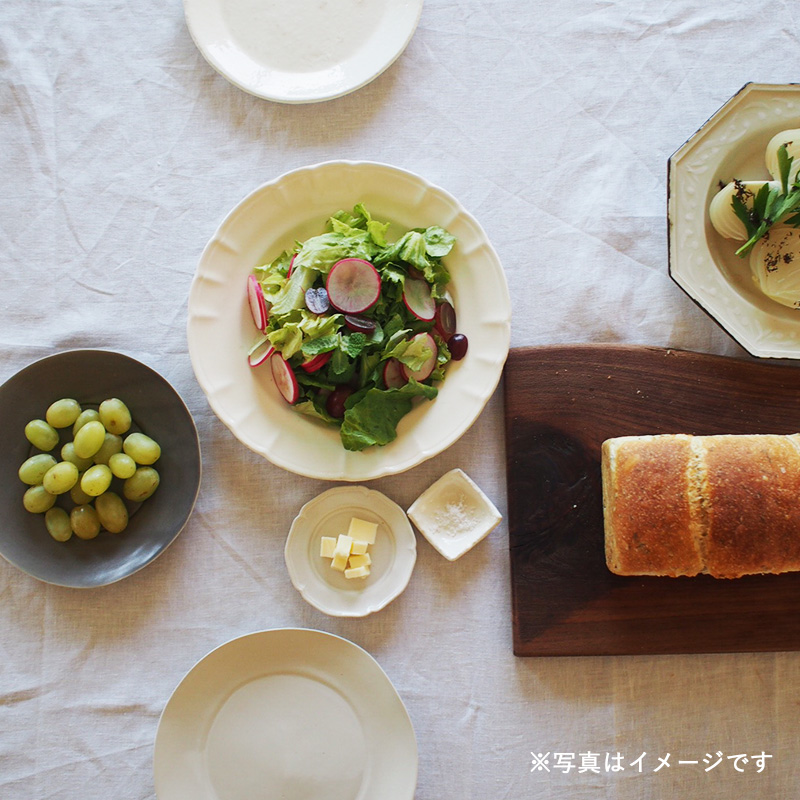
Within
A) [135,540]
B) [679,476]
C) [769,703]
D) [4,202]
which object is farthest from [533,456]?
[4,202]

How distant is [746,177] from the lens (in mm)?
1507

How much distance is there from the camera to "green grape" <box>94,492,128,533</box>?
1.41 metres

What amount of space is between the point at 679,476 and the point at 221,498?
0.96 m

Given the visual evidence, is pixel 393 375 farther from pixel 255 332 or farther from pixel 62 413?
pixel 62 413

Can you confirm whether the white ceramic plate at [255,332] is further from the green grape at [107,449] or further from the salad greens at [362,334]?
the green grape at [107,449]

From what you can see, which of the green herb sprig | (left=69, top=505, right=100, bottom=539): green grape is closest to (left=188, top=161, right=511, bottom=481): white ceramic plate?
(left=69, top=505, right=100, bottom=539): green grape

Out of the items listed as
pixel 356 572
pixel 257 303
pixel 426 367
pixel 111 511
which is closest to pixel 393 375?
pixel 426 367

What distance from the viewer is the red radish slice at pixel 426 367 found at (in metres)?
1.36

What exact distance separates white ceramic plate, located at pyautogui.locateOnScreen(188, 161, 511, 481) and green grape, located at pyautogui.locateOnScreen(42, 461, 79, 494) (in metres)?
0.31

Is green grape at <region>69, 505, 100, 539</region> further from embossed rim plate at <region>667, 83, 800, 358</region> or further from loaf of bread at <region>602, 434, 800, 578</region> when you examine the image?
embossed rim plate at <region>667, 83, 800, 358</region>

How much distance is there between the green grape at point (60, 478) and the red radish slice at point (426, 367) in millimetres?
687

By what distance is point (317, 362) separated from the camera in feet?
4.44

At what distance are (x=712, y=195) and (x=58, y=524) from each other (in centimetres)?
154

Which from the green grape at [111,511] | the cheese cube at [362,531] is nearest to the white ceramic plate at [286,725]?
the cheese cube at [362,531]
